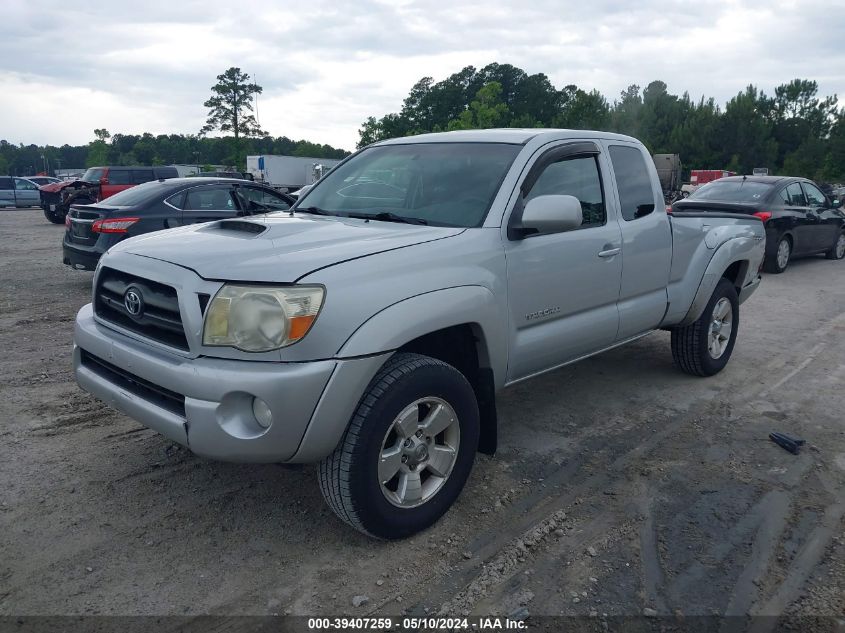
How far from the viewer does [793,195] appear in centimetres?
1163

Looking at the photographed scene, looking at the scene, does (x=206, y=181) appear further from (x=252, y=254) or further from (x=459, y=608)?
(x=459, y=608)

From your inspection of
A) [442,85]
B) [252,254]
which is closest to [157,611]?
[252,254]

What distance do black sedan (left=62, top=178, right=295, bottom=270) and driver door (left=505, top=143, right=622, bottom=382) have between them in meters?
4.74

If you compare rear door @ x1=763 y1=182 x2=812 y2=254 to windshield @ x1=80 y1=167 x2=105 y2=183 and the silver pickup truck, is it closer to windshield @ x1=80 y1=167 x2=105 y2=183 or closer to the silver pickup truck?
the silver pickup truck

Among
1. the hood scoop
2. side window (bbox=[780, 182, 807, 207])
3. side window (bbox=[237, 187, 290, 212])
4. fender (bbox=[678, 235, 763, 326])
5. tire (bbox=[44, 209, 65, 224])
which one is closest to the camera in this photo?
the hood scoop

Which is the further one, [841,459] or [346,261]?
[841,459]

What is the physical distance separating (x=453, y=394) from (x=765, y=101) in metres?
89.6

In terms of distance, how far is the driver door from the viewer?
356 centimetres

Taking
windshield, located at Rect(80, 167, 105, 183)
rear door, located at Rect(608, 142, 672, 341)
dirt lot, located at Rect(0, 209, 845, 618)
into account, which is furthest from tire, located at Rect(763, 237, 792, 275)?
windshield, located at Rect(80, 167, 105, 183)

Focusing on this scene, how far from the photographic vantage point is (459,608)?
2658 millimetres

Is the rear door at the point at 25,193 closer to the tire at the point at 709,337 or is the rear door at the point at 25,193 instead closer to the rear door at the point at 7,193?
the rear door at the point at 7,193

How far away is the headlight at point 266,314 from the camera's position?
2.65 meters

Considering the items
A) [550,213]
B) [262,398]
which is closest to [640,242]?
[550,213]

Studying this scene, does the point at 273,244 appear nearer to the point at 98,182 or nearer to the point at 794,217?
the point at 794,217
